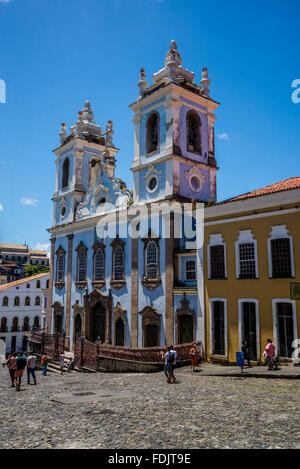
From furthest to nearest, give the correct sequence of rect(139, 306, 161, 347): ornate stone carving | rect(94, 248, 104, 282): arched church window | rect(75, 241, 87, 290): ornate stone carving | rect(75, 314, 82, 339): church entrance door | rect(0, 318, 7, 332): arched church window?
1. rect(0, 318, 7, 332): arched church window
2. rect(75, 314, 82, 339): church entrance door
3. rect(75, 241, 87, 290): ornate stone carving
4. rect(94, 248, 104, 282): arched church window
5. rect(139, 306, 161, 347): ornate stone carving

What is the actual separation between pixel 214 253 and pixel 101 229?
455 inches

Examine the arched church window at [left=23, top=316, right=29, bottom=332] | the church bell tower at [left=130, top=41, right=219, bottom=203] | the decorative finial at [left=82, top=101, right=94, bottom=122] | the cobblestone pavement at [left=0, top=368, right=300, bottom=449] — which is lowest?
the arched church window at [left=23, top=316, right=29, bottom=332]

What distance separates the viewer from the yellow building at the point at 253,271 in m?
15.2

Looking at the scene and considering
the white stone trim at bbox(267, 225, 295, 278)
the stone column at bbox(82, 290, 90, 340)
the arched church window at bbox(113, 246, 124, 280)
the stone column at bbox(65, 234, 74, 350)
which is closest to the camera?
the white stone trim at bbox(267, 225, 295, 278)

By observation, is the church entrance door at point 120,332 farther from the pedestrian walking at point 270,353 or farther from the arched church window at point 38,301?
the arched church window at point 38,301

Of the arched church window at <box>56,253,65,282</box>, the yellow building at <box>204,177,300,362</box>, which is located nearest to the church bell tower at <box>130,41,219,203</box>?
the yellow building at <box>204,177,300,362</box>

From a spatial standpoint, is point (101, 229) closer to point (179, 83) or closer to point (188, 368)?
point (179, 83)

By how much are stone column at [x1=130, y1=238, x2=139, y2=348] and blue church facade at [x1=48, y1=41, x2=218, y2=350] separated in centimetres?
6

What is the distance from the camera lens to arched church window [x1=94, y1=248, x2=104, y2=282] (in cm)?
2689

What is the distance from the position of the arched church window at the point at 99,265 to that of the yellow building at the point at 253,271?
10.5 metres

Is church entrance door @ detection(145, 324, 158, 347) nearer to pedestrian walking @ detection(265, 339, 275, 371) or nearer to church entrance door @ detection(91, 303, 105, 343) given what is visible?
church entrance door @ detection(91, 303, 105, 343)

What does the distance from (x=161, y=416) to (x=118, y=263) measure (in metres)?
16.8

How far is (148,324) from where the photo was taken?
22.2m
